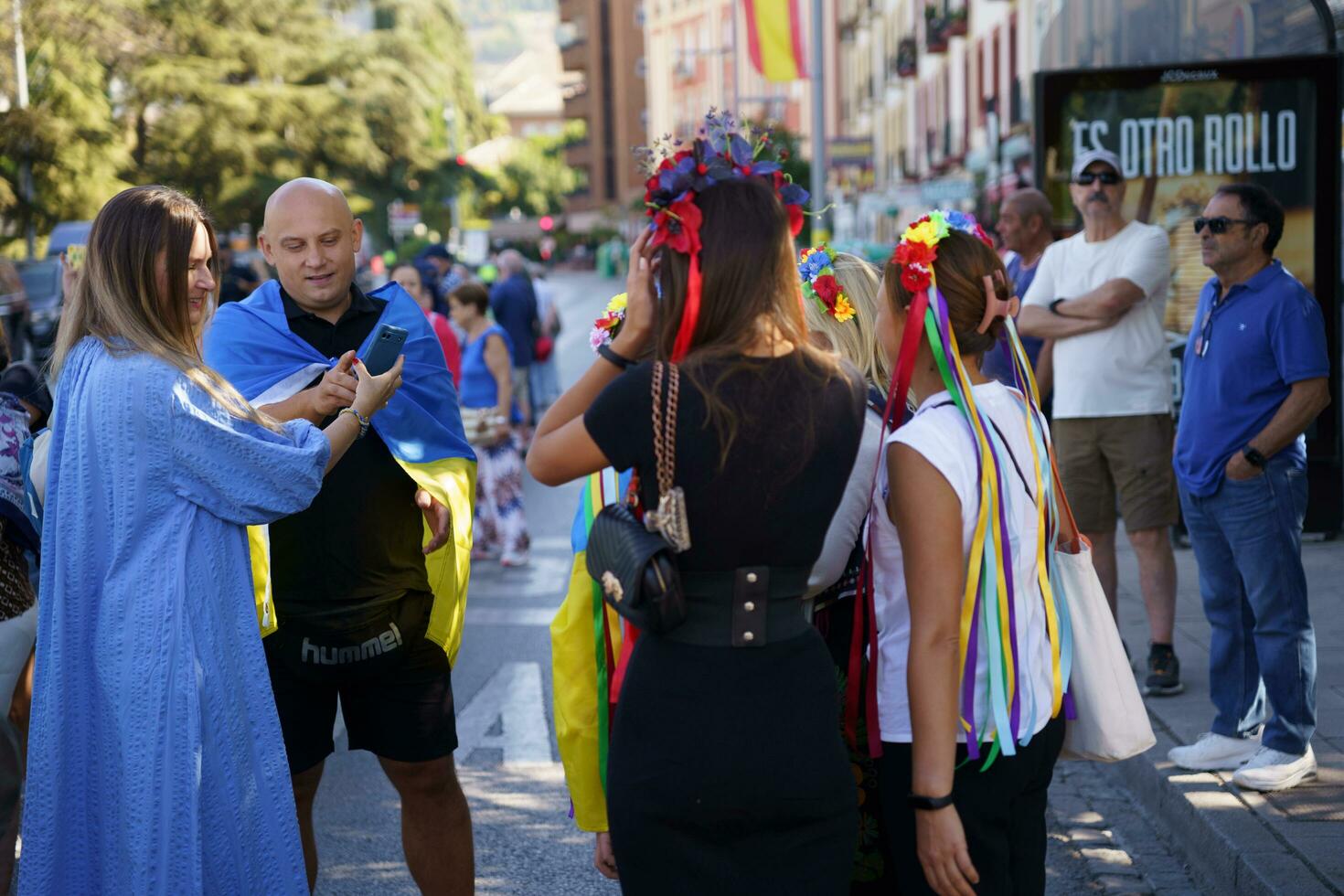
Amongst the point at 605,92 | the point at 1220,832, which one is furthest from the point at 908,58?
the point at 605,92

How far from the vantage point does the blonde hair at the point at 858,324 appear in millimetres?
3689

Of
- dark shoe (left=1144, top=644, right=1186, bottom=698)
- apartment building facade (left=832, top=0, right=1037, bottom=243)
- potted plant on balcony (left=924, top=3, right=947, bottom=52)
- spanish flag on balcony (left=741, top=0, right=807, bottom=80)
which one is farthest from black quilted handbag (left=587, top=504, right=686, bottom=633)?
potted plant on balcony (left=924, top=3, right=947, bottom=52)

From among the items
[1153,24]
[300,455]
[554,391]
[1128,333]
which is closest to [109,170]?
[554,391]

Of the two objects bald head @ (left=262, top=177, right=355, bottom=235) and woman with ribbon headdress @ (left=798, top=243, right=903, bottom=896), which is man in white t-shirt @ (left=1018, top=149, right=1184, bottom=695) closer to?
woman with ribbon headdress @ (left=798, top=243, right=903, bottom=896)

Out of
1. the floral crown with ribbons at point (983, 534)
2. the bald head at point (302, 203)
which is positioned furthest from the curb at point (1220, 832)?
the bald head at point (302, 203)

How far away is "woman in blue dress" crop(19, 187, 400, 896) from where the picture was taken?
122 inches

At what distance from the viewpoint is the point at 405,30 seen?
5169 cm

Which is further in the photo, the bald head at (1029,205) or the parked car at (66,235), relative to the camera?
the parked car at (66,235)

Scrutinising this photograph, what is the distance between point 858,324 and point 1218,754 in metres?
2.43

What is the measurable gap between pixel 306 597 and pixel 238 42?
133ft

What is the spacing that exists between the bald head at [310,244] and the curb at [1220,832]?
286cm

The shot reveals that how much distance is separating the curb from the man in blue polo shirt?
4.6 inches

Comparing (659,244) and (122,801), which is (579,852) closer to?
(122,801)

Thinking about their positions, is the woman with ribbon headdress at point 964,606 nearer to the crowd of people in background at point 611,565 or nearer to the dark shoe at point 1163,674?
the crowd of people in background at point 611,565
